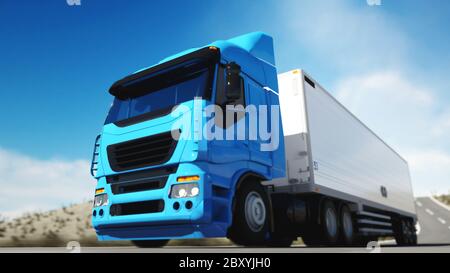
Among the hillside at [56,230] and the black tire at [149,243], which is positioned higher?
the hillside at [56,230]

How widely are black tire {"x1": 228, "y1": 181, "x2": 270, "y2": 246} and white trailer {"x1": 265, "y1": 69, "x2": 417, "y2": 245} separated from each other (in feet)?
1.53

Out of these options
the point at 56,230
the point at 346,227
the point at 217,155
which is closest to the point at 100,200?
the point at 217,155

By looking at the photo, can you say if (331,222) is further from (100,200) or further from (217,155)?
(100,200)

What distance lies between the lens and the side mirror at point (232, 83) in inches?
215

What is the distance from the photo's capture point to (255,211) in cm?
593

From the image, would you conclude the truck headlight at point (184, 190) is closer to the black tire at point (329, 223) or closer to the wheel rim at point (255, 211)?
the wheel rim at point (255, 211)

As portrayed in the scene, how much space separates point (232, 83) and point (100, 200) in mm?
2695

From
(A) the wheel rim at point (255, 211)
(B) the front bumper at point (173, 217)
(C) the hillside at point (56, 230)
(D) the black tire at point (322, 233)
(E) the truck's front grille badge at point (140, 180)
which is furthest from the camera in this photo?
(C) the hillside at point (56, 230)

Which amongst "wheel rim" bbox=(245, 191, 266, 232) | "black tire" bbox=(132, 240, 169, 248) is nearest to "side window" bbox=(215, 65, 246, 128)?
"wheel rim" bbox=(245, 191, 266, 232)

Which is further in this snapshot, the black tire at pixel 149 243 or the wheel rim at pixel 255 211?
the black tire at pixel 149 243

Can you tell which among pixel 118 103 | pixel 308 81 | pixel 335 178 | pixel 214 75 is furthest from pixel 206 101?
pixel 335 178

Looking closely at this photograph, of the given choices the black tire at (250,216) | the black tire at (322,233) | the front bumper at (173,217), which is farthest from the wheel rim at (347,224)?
the front bumper at (173,217)

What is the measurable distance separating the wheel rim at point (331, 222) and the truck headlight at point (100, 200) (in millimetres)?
4381

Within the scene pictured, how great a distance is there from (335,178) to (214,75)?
4.46 metres
